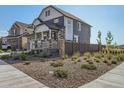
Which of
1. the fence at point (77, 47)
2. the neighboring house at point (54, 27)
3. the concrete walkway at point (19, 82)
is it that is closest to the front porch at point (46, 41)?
the neighboring house at point (54, 27)

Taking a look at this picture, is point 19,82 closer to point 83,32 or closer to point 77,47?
point 77,47

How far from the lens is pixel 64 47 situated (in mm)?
10758

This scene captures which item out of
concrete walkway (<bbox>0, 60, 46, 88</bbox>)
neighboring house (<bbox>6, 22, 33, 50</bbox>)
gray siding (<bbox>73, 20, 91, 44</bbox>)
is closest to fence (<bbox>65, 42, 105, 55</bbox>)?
gray siding (<bbox>73, 20, 91, 44</bbox>)

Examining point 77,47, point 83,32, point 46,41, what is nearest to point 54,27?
point 46,41

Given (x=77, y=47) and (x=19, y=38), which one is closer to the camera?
(x=77, y=47)

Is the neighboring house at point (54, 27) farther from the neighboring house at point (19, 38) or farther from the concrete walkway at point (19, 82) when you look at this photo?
the concrete walkway at point (19, 82)

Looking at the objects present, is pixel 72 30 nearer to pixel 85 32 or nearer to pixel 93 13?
pixel 85 32

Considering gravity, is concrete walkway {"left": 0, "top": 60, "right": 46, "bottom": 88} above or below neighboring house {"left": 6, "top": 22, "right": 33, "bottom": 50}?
below

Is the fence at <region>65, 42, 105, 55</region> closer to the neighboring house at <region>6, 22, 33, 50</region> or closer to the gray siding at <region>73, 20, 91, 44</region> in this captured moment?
the gray siding at <region>73, 20, 91, 44</region>

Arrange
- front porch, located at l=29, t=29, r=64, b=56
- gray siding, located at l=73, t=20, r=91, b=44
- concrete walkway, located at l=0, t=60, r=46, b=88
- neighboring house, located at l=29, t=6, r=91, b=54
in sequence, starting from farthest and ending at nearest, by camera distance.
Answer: gray siding, located at l=73, t=20, r=91, b=44, neighboring house, located at l=29, t=6, r=91, b=54, front porch, located at l=29, t=29, r=64, b=56, concrete walkway, located at l=0, t=60, r=46, b=88

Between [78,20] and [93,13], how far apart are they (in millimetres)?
10610

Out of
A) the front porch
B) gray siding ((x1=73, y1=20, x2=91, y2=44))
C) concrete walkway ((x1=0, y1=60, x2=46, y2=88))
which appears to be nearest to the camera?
concrete walkway ((x1=0, y1=60, x2=46, y2=88))
